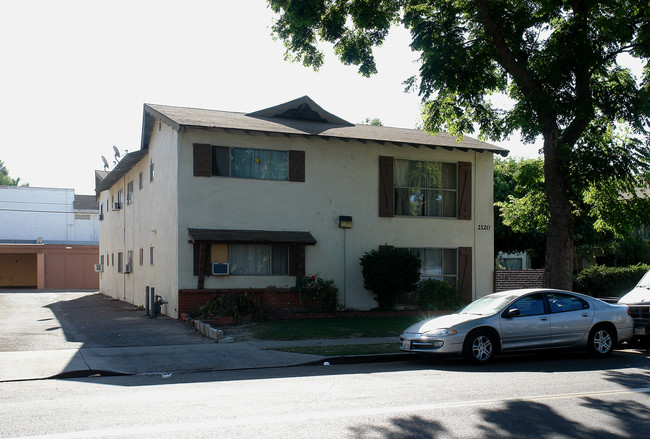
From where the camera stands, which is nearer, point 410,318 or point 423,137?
point 410,318

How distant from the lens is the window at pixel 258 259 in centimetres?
1886

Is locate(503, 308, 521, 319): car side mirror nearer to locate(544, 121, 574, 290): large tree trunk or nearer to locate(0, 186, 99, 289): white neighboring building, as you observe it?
locate(544, 121, 574, 290): large tree trunk

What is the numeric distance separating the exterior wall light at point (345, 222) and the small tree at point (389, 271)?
1.04m

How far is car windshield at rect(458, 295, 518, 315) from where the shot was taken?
12.1 m

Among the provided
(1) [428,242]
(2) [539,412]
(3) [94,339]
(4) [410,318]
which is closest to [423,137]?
(1) [428,242]

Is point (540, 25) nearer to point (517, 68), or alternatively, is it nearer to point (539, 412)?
point (517, 68)

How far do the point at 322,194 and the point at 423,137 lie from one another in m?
4.57

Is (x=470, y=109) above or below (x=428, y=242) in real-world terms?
above

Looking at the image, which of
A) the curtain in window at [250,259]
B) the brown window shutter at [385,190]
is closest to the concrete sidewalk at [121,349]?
the curtain in window at [250,259]

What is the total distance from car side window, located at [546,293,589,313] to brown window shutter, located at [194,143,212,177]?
10276mm

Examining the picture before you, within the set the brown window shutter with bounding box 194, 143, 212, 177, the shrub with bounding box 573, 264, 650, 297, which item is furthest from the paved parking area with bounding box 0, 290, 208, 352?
the shrub with bounding box 573, 264, 650, 297

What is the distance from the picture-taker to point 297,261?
19250 millimetres

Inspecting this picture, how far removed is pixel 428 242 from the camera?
21.1 m

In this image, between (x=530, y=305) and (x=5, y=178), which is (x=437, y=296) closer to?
(x=530, y=305)
